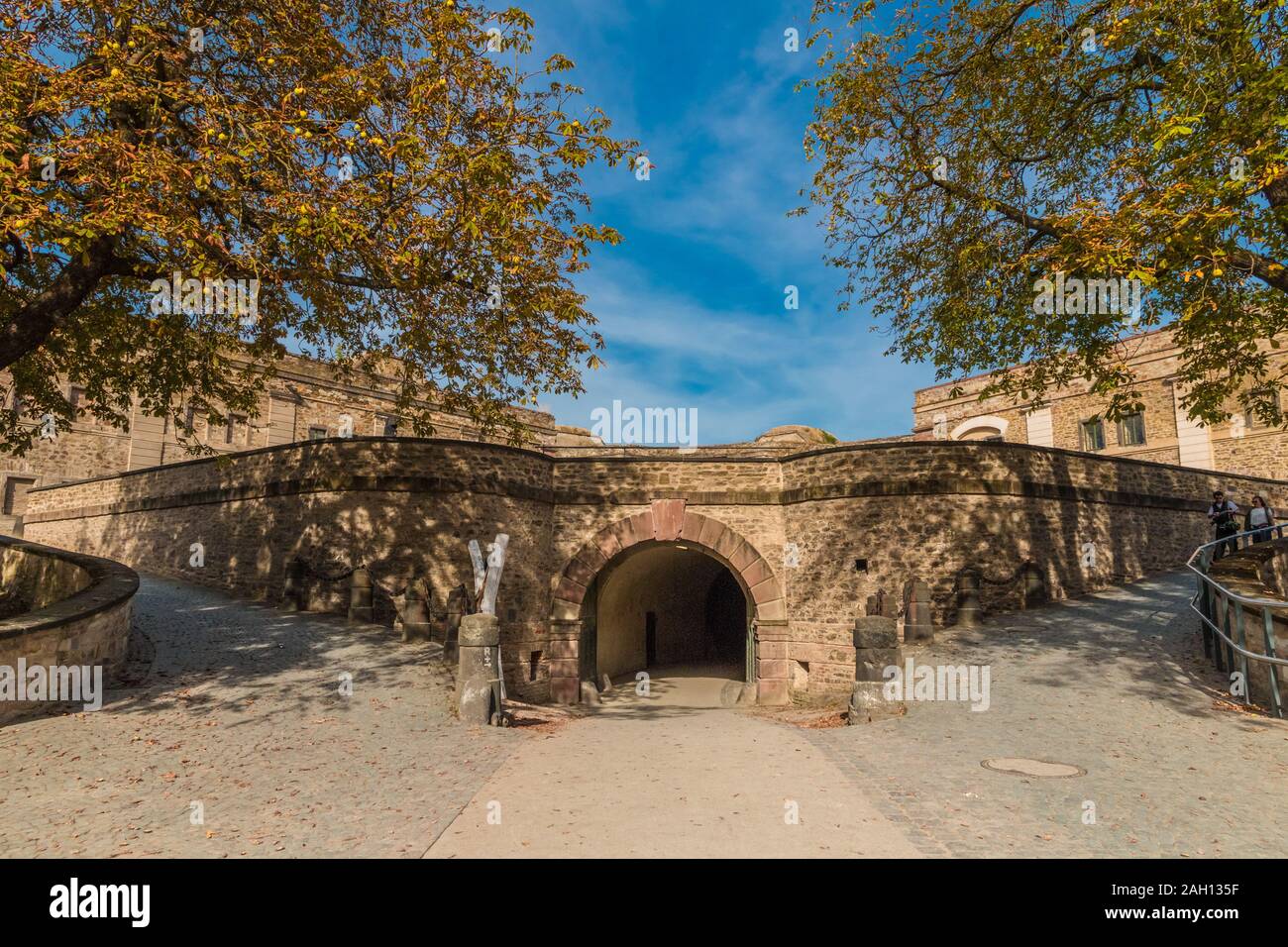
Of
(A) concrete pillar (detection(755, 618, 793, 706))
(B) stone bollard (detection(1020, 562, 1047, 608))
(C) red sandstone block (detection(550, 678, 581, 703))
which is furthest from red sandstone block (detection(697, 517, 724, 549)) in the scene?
(B) stone bollard (detection(1020, 562, 1047, 608))

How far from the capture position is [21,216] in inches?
221

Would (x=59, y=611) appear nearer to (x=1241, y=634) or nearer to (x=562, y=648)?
(x=562, y=648)

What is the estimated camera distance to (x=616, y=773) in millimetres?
6309

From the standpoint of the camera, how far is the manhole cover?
18.9ft

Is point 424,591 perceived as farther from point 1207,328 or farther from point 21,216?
point 1207,328

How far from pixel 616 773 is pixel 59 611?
6145 millimetres

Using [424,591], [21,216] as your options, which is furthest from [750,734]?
[21,216]

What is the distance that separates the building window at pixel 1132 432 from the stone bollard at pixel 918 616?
1683cm

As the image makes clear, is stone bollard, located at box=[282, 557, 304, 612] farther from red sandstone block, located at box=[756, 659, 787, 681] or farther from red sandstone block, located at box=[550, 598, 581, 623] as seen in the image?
red sandstone block, located at box=[756, 659, 787, 681]

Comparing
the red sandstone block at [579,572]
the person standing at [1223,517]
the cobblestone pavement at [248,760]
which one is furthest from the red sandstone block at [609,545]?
the person standing at [1223,517]

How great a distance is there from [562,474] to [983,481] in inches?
335

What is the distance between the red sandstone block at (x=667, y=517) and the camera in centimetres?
1477

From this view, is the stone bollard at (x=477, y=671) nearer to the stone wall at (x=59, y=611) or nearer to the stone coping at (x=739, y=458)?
the stone wall at (x=59, y=611)

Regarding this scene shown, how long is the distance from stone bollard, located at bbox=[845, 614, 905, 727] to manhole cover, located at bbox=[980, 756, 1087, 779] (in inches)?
101
